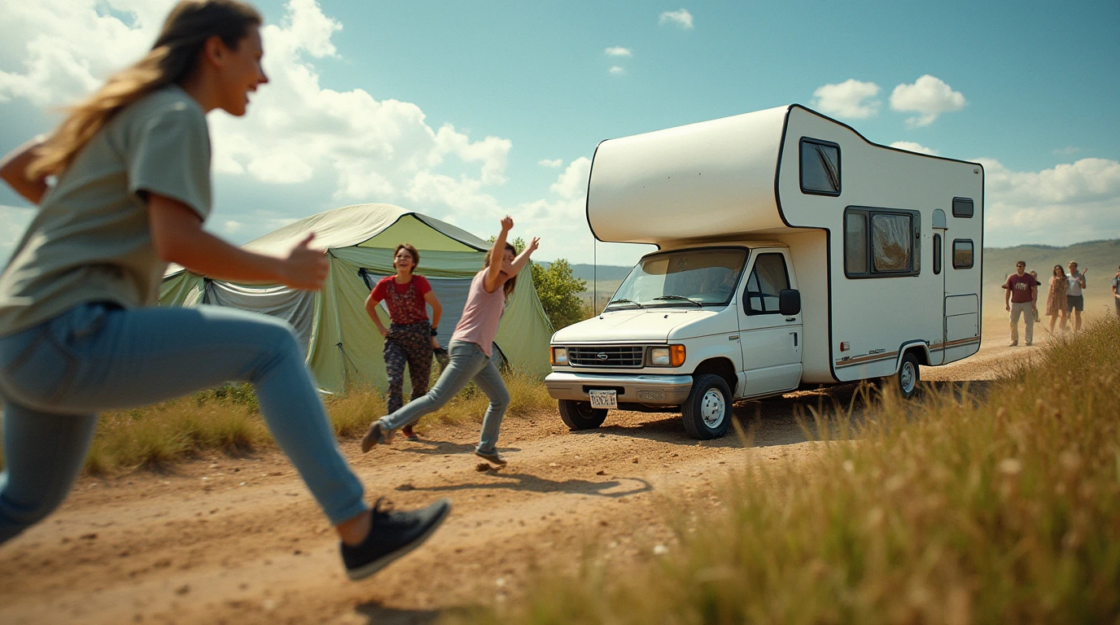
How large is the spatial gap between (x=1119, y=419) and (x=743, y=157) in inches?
187

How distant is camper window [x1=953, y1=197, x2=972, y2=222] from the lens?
10.6m

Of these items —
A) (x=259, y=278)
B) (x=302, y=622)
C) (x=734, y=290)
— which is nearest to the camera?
(x=259, y=278)

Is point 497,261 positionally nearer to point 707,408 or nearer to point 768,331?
point 707,408

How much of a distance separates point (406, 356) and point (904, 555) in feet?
21.1

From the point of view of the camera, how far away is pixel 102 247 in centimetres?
222

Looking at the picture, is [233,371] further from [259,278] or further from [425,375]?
[425,375]

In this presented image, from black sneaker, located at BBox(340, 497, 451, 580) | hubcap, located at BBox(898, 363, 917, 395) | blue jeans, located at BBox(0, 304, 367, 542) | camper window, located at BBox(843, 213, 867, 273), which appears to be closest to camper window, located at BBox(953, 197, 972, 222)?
hubcap, located at BBox(898, 363, 917, 395)

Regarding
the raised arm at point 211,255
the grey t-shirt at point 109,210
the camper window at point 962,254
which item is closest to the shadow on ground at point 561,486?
the raised arm at point 211,255

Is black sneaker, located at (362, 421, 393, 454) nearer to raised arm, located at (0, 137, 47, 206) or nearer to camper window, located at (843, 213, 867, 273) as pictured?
raised arm, located at (0, 137, 47, 206)

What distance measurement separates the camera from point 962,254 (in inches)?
424

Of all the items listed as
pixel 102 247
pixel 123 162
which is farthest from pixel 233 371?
pixel 123 162

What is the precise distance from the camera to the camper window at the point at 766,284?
7.94 metres

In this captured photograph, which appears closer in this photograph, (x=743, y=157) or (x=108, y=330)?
(x=108, y=330)

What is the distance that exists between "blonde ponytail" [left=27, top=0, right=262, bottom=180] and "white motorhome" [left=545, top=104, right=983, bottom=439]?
5263mm
